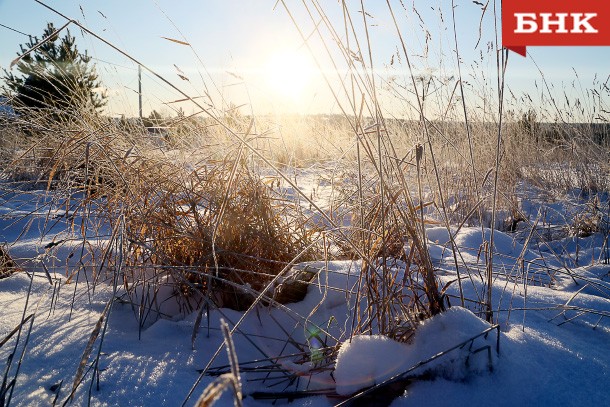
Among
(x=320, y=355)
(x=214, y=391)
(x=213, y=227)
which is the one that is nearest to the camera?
(x=214, y=391)

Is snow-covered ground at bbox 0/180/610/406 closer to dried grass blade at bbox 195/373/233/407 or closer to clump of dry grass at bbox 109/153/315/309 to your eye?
clump of dry grass at bbox 109/153/315/309

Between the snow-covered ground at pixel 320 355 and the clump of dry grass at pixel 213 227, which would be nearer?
the snow-covered ground at pixel 320 355

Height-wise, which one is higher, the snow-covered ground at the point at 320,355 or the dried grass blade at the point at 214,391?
the dried grass blade at the point at 214,391

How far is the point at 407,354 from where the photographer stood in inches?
36.9

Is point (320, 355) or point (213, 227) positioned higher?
point (213, 227)

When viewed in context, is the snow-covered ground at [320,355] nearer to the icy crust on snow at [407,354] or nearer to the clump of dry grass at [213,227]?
the icy crust on snow at [407,354]

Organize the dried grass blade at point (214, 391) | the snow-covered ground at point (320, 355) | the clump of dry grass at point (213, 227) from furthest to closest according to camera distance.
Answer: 1. the clump of dry grass at point (213, 227)
2. the snow-covered ground at point (320, 355)
3. the dried grass blade at point (214, 391)

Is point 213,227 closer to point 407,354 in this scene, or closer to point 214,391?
point 407,354

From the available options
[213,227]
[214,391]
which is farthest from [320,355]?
[214,391]

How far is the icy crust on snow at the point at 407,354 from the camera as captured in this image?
0.90 meters

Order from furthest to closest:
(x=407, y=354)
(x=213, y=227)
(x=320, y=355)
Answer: (x=213, y=227) < (x=320, y=355) < (x=407, y=354)

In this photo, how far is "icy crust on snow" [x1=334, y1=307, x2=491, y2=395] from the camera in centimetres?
90

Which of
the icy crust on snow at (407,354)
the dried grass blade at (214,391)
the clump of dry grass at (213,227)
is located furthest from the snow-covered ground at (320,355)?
the dried grass blade at (214,391)

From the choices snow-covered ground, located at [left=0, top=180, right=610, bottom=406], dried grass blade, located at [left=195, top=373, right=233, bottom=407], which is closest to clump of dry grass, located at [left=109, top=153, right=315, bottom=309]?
snow-covered ground, located at [left=0, top=180, right=610, bottom=406]
